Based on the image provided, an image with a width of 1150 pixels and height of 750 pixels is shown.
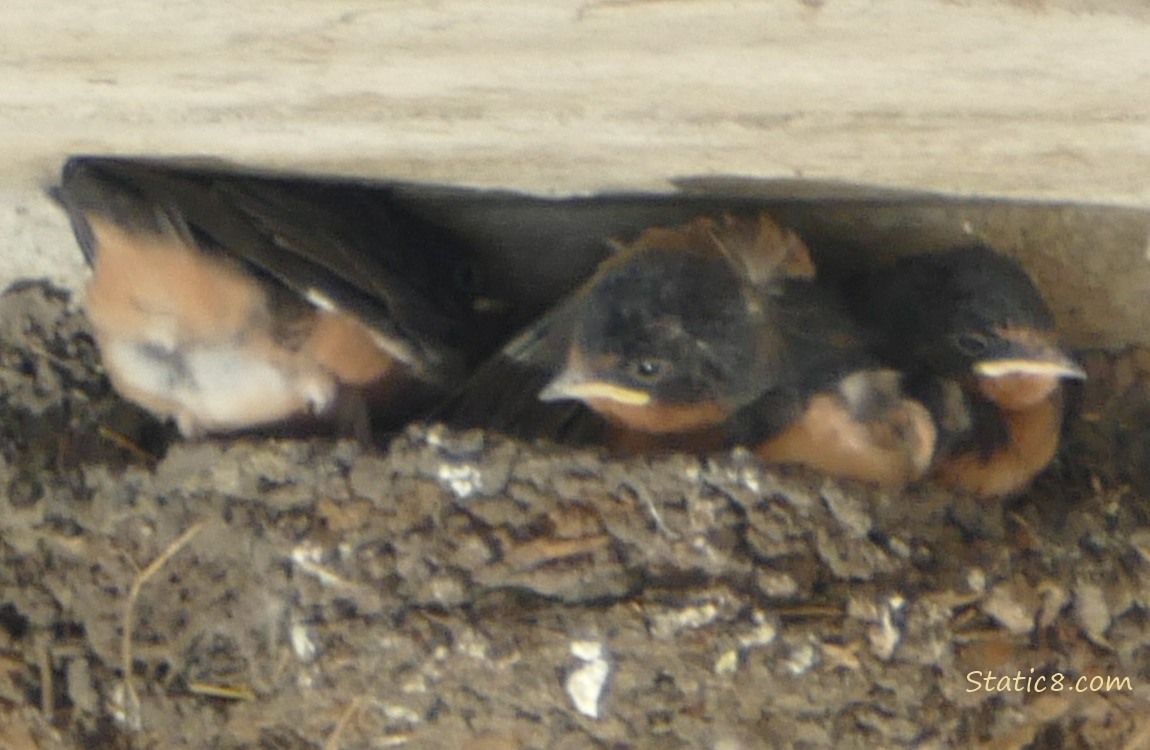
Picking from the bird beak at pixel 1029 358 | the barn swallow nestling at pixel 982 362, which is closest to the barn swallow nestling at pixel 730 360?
the barn swallow nestling at pixel 982 362

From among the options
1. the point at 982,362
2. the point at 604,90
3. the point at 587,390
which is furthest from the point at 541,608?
the point at 982,362

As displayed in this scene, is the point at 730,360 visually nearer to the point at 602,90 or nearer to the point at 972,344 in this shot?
the point at 972,344

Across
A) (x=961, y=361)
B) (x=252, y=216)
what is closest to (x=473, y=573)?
(x=252, y=216)

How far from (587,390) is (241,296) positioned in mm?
620

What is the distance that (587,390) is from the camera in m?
2.88

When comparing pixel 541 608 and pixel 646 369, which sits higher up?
pixel 646 369

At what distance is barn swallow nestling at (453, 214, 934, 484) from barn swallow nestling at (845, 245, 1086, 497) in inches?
6.6

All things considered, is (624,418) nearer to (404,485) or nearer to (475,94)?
(404,485)

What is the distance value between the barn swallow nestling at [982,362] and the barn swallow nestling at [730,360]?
0.17 metres

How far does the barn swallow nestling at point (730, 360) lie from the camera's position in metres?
2.87

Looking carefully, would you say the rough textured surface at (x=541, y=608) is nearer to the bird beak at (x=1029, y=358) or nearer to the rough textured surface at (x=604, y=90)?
the bird beak at (x=1029, y=358)

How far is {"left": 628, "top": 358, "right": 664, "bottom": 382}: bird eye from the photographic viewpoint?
2.90 meters

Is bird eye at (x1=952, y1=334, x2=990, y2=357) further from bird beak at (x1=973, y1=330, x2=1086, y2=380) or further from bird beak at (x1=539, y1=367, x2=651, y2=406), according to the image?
bird beak at (x1=539, y1=367, x2=651, y2=406)

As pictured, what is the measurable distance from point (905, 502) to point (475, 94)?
1029 millimetres
